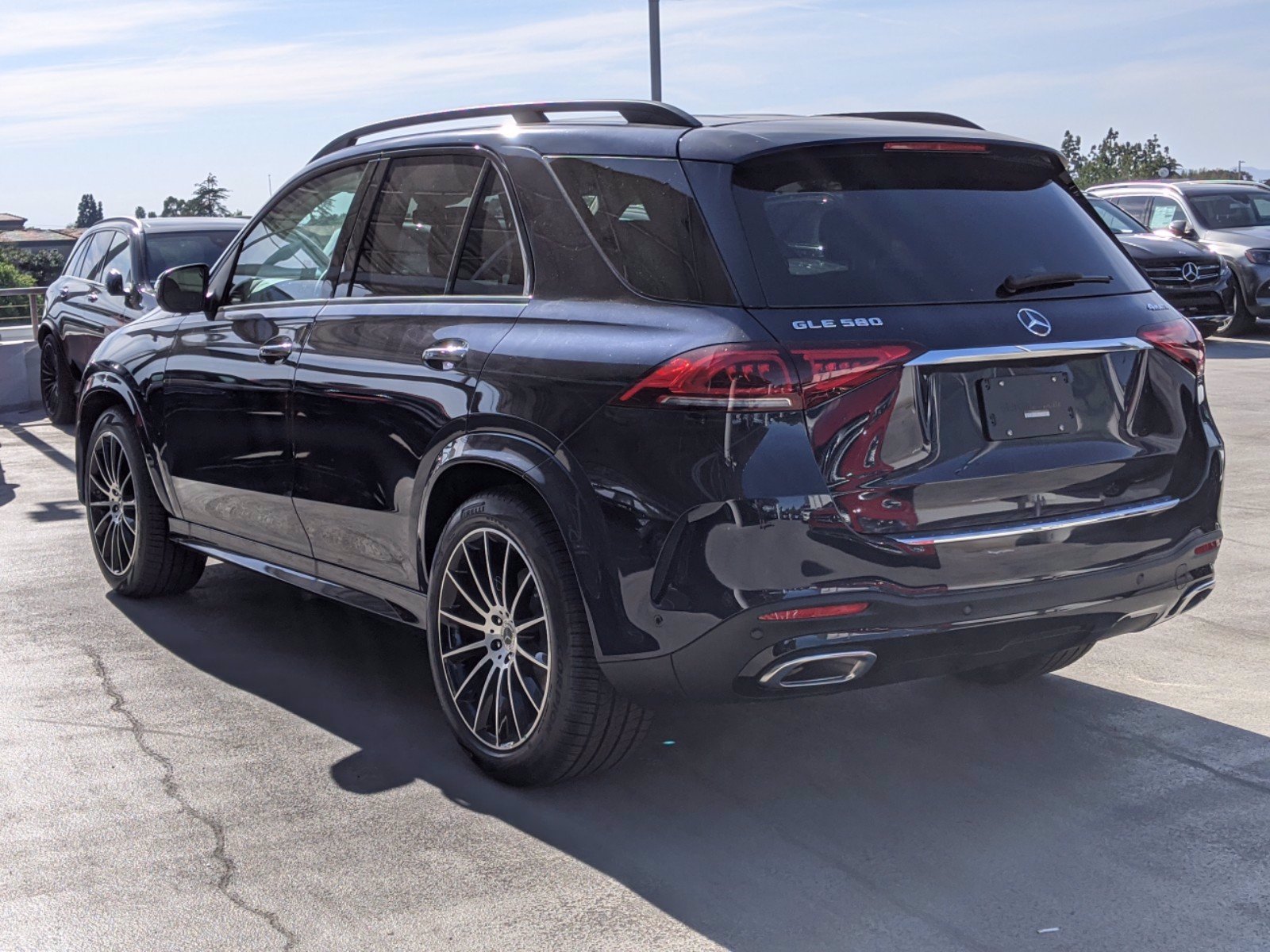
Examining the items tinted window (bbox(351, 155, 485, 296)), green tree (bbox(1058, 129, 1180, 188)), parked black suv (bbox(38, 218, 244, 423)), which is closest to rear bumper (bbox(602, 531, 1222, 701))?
tinted window (bbox(351, 155, 485, 296))

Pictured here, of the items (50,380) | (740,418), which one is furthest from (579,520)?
(50,380)

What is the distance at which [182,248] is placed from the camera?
1141cm

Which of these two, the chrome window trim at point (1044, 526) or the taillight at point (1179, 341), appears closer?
the chrome window trim at point (1044, 526)

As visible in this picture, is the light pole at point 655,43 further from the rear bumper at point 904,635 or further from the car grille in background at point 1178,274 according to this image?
the rear bumper at point 904,635

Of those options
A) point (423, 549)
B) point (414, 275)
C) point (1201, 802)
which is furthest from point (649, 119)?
point (1201, 802)

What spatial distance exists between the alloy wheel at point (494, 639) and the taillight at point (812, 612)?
709 millimetres

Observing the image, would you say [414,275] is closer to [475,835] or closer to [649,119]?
[649,119]

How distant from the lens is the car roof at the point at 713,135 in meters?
3.87

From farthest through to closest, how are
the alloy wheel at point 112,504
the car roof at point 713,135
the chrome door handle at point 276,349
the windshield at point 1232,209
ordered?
the windshield at point 1232,209
the alloy wheel at point 112,504
the chrome door handle at point 276,349
the car roof at point 713,135

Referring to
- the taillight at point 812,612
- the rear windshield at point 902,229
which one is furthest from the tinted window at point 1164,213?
the taillight at point 812,612

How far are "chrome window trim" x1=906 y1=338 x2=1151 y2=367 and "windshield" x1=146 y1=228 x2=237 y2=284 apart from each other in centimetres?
853

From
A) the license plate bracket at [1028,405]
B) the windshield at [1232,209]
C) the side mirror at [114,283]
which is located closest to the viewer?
the license plate bracket at [1028,405]

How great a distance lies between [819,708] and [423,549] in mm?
1376

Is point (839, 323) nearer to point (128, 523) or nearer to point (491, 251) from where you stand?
point (491, 251)
